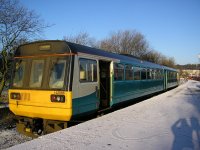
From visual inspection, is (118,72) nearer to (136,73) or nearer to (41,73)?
(136,73)

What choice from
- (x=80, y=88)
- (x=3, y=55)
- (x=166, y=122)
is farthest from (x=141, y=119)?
(x=3, y=55)

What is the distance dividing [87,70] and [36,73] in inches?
61.6

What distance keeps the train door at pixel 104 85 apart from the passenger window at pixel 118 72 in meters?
0.43

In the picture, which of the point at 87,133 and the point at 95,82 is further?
the point at 95,82

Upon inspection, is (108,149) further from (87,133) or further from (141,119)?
(141,119)

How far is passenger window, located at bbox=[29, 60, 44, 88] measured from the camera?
25.6 ft

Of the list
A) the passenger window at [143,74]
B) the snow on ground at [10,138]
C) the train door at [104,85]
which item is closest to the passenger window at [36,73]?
the snow on ground at [10,138]

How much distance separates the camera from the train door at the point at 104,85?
10.3 m

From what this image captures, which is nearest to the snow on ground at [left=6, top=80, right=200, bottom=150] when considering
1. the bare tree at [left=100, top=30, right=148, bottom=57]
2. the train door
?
the train door

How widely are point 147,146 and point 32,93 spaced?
3808mm

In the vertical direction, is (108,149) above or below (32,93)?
below

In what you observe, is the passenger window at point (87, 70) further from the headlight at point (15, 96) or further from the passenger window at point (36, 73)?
the headlight at point (15, 96)

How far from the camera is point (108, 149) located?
5324 millimetres

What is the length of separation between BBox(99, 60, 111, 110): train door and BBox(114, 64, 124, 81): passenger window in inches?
16.9
